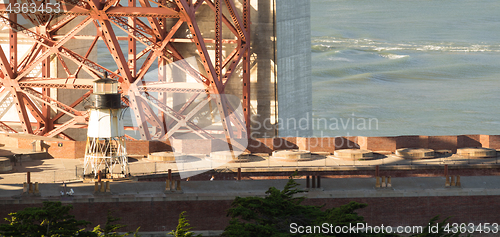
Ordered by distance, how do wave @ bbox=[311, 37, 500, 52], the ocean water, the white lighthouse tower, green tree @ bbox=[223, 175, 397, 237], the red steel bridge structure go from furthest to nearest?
wave @ bbox=[311, 37, 500, 52], the ocean water, the red steel bridge structure, the white lighthouse tower, green tree @ bbox=[223, 175, 397, 237]

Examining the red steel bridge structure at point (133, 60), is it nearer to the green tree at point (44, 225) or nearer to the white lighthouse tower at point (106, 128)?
the white lighthouse tower at point (106, 128)

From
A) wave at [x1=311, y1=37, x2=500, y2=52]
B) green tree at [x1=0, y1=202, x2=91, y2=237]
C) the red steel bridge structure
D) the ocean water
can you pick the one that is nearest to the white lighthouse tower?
the red steel bridge structure

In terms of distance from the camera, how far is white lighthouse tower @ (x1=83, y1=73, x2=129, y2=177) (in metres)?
25.2

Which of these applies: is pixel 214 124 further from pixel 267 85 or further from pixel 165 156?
pixel 165 156

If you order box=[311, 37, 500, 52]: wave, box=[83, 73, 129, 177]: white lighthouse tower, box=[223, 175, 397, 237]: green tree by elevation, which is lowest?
box=[223, 175, 397, 237]: green tree

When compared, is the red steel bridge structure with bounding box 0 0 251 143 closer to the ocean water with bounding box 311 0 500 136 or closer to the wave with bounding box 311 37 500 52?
the ocean water with bounding box 311 0 500 136

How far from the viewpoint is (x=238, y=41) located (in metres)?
34.2

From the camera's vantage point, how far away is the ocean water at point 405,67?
7244 centimetres

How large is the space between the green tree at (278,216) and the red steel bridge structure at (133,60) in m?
12.0

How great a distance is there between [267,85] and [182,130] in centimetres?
532

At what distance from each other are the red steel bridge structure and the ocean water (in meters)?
34.3

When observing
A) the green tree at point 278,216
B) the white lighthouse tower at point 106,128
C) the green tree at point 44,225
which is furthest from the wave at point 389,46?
the green tree at point 44,225

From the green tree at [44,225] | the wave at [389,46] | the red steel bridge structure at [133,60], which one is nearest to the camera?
the green tree at [44,225]

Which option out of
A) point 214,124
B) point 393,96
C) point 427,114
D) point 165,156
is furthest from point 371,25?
point 165,156
